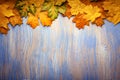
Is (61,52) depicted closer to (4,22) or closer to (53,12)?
(53,12)

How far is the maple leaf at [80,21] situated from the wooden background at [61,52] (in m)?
0.04

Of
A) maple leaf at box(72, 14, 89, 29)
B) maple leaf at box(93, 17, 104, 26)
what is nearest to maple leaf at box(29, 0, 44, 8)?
maple leaf at box(72, 14, 89, 29)

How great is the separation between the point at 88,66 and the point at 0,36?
38.6 inches

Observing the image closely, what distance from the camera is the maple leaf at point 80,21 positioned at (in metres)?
2.46

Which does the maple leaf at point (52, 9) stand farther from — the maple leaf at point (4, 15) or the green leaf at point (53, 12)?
the maple leaf at point (4, 15)

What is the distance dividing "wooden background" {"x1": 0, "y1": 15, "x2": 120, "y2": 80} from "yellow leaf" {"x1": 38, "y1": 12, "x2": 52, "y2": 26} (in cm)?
5

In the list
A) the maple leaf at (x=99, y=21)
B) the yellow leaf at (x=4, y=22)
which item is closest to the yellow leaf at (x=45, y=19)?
the yellow leaf at (x=4, y=22)

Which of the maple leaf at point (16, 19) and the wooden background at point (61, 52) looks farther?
the maple leaf at point (16, 19)

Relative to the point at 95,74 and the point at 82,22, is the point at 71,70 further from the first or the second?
the point at 82,22

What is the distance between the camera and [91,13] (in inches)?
95.8

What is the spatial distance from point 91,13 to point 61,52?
1.65ft

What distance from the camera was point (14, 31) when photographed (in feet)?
8.50

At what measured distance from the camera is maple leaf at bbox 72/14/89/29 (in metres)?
2.46

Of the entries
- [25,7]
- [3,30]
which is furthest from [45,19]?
[3,30]
